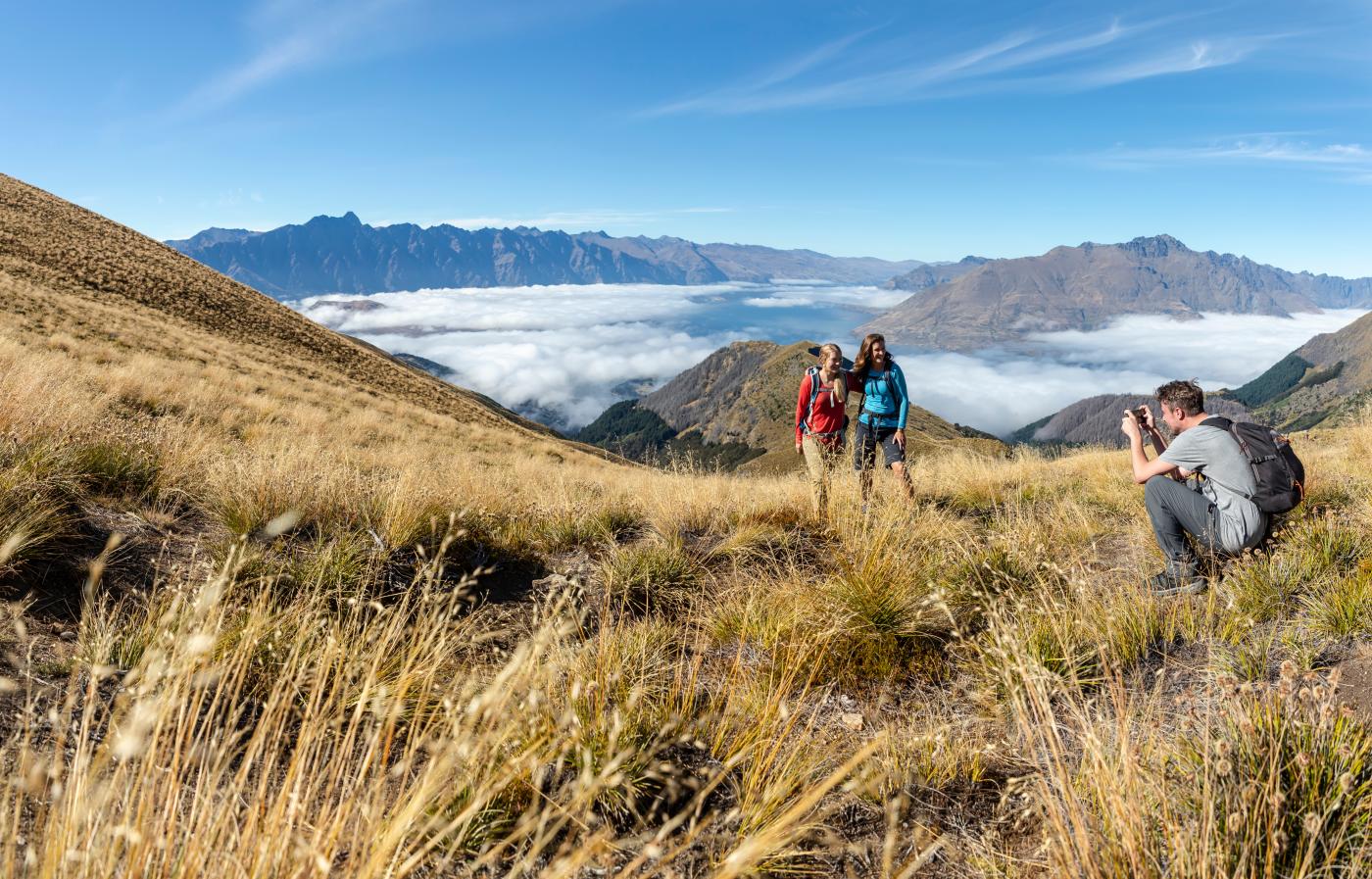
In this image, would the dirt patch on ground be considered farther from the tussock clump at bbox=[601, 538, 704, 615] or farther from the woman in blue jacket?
the woman in blue jacket

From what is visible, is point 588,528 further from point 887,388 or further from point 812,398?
point 887,388

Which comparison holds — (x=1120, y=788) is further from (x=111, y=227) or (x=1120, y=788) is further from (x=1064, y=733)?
(x=111, y=227)

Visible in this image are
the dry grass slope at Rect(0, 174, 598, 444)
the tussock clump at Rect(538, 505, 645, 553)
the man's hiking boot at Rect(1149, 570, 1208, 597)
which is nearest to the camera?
the man's hiking boot at Rect(1149, 570, 1208, 597)

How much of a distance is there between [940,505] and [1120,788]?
5936 mm

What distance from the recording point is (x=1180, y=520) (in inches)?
193

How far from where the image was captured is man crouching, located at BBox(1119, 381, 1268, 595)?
14.9 ft

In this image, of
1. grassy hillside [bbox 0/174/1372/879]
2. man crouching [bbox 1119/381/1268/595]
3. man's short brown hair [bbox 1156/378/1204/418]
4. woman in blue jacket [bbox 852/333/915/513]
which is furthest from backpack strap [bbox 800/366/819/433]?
man's short brown hair [bbox 1156/378/1204/418]

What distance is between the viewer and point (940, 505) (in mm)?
7898

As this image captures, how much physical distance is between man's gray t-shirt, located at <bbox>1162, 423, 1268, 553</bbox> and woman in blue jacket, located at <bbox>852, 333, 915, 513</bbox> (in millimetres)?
2991

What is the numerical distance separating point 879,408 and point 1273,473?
3.78m

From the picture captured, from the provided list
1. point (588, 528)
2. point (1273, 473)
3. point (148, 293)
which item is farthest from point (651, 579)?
point (148, 293)

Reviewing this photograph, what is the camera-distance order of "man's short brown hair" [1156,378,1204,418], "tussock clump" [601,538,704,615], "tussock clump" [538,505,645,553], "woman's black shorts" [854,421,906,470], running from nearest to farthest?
"tussock clump" [601,538,704,615] → "man's short brown hair" [1156,378,1204,418] → "tussock clump" [538,505,645,553] → "woman's black shorts" [854,421,906,470]

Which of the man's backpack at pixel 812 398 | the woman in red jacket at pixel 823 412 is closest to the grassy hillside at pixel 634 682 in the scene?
the woman in red jacket at pixel 823 412

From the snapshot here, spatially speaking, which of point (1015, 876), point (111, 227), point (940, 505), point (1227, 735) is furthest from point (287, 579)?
point (111, 227)
